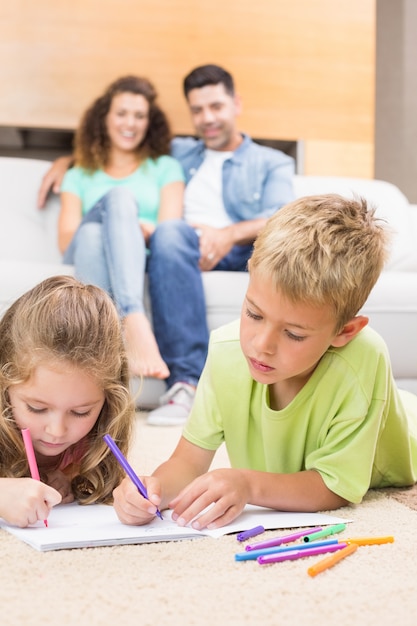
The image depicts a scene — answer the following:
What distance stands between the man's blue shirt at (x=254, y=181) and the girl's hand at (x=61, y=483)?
4.64 ft

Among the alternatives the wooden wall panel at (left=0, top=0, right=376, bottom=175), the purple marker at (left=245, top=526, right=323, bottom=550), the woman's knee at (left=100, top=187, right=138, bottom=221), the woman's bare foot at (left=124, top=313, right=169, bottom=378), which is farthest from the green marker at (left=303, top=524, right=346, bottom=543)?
the wooden wall panel at (left=0, top=0, right=376, bottom=175)

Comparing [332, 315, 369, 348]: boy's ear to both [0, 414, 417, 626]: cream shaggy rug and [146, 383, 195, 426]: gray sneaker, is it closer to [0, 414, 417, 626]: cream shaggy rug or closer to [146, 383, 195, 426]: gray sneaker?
[0, 414, 417, 626]: cream shaggy rug

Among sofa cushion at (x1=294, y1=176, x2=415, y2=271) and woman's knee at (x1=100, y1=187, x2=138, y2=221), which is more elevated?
woman's knee at (x1=100, y1=187, x2=138, y2=221)

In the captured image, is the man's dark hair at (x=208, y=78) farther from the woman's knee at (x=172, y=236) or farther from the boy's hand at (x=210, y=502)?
the boy's hand at (x=210, y=502)

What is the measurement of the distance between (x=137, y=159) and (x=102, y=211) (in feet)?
1.29

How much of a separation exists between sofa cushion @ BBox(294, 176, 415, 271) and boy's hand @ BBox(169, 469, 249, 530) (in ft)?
5.72

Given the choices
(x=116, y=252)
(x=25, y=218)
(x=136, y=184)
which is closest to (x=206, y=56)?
(x=136, y=184)

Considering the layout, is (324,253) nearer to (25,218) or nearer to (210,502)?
(210,502)

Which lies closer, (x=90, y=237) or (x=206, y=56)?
(x=90, y=237)

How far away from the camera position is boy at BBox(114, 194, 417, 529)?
92 centimetres

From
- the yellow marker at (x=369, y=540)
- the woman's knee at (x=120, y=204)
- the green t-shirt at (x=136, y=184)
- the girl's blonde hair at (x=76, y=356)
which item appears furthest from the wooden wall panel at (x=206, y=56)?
the yellow marker at (x=369, y=540)

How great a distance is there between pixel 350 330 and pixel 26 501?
1.43 feet

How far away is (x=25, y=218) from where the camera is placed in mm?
2465

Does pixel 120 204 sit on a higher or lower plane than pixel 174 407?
higher
